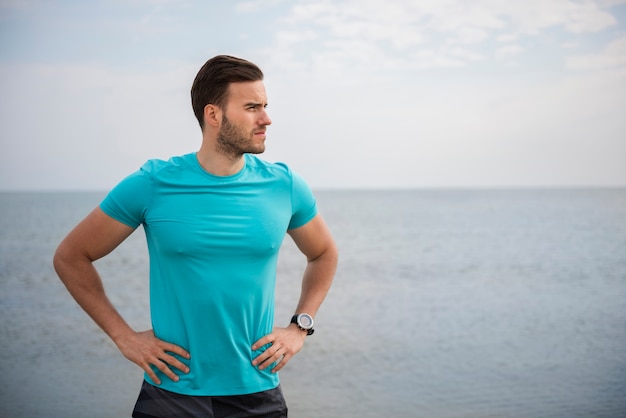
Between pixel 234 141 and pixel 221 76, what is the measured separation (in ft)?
0.80

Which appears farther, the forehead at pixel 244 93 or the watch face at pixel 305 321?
the watch face at pixel 305 321

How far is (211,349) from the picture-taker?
2.42 metres

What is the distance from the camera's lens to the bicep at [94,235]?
2.40 metres

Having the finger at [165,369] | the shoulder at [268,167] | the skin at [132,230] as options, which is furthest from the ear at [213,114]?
the finger at [165,369]

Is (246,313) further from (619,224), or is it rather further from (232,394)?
(619,224)

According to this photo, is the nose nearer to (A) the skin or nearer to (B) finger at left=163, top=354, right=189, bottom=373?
(A) the skin

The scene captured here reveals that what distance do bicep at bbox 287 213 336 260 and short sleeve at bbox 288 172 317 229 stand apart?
0.03 meters

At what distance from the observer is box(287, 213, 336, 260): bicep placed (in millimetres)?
2764

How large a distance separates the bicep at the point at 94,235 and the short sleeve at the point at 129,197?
33 mm

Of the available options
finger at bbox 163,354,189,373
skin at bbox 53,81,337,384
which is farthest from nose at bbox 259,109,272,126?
finger at bbox 163,354,189,373

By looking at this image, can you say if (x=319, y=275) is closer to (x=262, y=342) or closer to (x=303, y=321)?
(x=303, y=321)

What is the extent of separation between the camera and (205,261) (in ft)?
7.85

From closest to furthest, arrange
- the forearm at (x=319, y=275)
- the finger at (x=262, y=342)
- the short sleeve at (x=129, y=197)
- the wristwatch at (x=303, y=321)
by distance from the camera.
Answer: the short sleeve at (x=129, y=197)
the finger at (x=262, y=342)
the wristwatch at (x=303, y=321)
the forearm at (x=319, y=275)

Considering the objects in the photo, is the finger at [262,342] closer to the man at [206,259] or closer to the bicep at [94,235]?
the man at [206,259]
